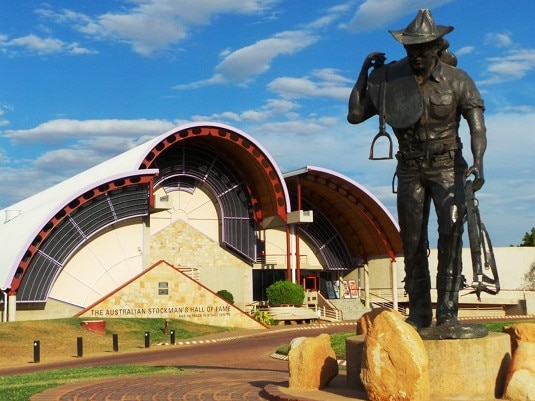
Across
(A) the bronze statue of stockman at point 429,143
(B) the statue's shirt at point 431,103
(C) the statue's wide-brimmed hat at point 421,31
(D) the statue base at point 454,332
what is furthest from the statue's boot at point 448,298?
(C) the statue's wide-brimmed hat at point 421,31

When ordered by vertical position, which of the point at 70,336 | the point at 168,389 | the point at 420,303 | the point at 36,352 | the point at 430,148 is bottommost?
the point at 36,352

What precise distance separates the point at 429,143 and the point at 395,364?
2716 mm

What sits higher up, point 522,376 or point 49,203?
point 49,203

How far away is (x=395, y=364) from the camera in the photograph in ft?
24.0

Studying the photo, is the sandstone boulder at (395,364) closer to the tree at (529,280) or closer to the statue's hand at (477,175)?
the statue's hand at (477,175)

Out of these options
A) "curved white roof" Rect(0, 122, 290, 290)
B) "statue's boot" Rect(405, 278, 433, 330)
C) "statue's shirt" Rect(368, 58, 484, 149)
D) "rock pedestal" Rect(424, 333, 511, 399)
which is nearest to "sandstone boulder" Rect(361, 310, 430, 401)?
"rock pedestal" Rect(424, 333, 511, 399)

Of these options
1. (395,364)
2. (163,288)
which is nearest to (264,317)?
(163,288)

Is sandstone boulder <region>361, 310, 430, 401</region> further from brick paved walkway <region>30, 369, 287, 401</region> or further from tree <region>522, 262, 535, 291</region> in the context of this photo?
tree <region>522, 262, 535, 291</region>

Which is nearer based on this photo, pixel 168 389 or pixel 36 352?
pixel 168 389

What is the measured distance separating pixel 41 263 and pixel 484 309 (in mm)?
25364

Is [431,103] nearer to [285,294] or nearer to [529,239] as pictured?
[285,294]

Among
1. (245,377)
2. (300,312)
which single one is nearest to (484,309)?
(300,312)

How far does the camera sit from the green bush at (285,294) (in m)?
38.7

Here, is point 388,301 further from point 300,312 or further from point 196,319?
point 196,319
